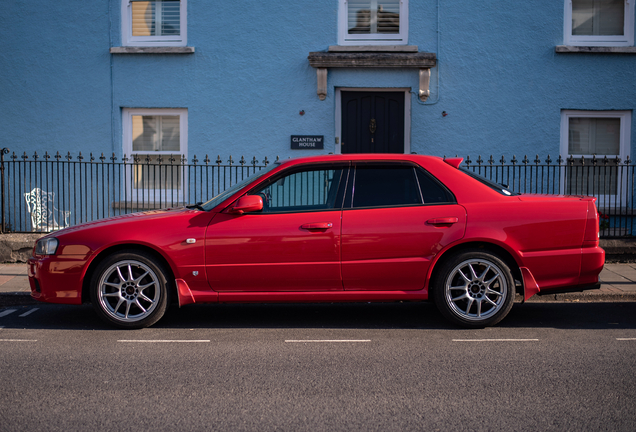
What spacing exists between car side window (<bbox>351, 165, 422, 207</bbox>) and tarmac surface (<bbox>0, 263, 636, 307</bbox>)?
8.21ft

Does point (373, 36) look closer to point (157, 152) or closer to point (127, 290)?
point (157, 152)

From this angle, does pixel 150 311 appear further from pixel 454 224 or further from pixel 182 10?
pixel 182 10

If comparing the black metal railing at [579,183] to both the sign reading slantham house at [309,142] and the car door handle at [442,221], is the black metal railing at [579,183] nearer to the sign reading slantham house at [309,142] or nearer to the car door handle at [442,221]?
the sign reading slantham house at [309,142]

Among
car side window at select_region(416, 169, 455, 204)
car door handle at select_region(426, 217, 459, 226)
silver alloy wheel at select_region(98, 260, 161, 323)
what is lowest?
silver alloy wheel at select_region(98, 260, 161, 323)

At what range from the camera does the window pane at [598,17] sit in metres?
11.1

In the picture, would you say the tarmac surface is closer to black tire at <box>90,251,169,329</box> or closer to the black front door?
black tire at <box>90,251,169,329</box>

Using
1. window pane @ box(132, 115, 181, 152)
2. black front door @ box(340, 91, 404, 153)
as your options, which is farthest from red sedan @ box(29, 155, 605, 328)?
window pane @ box(132, 115, 181, 152)

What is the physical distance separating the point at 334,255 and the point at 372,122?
608 centimetres

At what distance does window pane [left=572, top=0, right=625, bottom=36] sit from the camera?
11.1 m

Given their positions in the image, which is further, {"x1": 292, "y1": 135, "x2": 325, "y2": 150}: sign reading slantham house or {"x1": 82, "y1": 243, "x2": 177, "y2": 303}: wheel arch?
{"x1": 292, "y1": 135, "x2": 325, "y2": 150}: sign reading slantham house

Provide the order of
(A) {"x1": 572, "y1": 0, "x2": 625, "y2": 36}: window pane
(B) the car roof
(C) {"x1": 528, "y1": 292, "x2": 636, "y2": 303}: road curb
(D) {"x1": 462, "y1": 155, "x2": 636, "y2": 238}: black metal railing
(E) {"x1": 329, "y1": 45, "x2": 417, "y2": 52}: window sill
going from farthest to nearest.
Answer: (A) {"x1": 572, "y1": 0, "x2": 625, "y2": 36}: window pane < (E) {"x1": 329, "y1": 45, "x2": 417, "y2": 52}: window sill < (D) {"x1": 462, "y1": 155, "x2": 636, "y2": 238}: black metal railing < (C) {"x1": 528, "y1": 292, "x2": 636, "y2": 303}: road curb < (B) the car roof

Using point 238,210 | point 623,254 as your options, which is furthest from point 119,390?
point 623,254

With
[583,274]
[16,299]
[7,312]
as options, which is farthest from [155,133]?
[583,274]

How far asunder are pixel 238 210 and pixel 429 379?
7.70ft
